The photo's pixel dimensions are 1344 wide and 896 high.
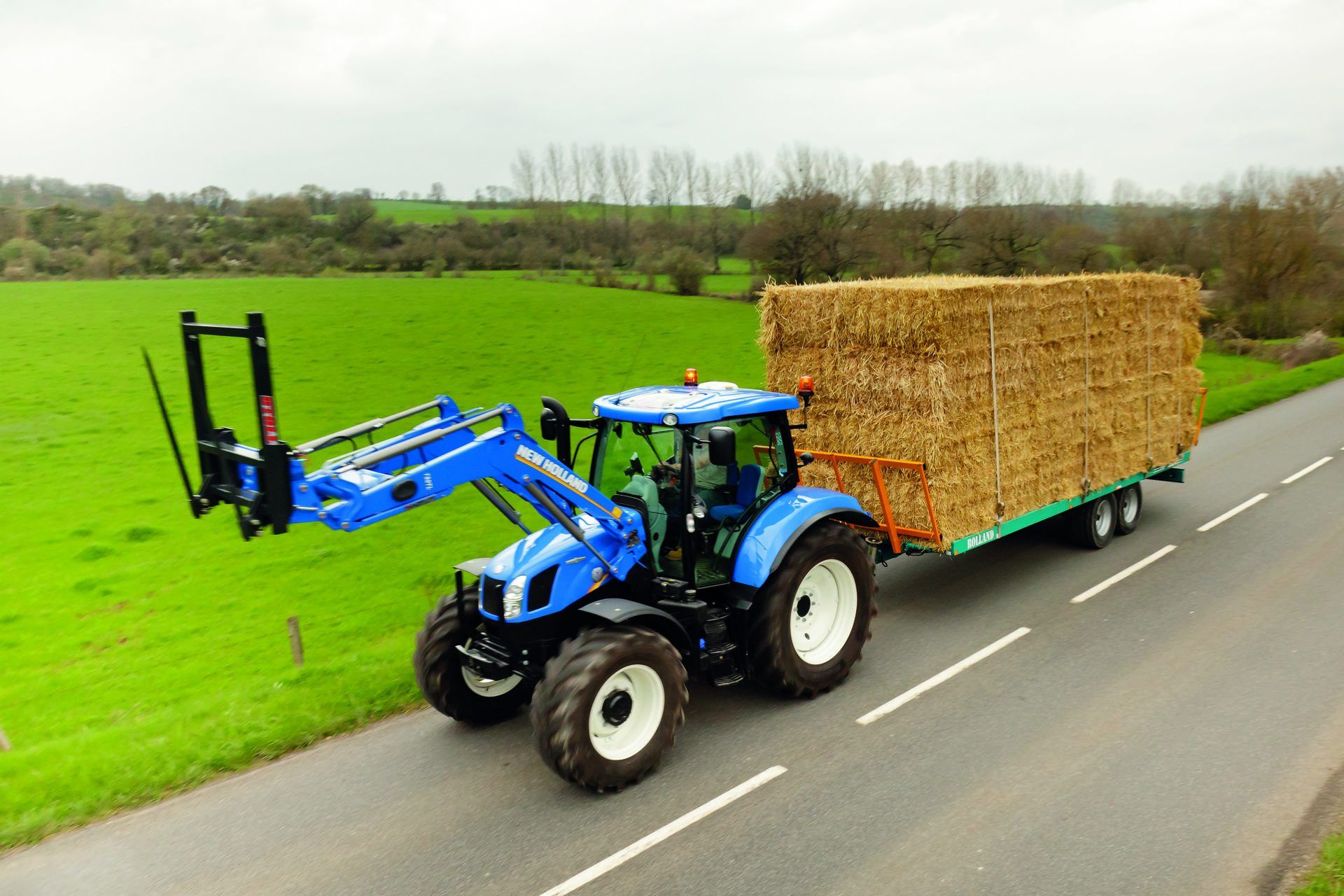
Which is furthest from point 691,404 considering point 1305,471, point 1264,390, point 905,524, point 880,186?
point 880,186

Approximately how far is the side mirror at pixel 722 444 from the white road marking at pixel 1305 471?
37.5 feet

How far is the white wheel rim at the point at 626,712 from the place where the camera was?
18.9 feet

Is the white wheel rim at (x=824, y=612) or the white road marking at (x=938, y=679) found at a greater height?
the white wheel rim at (x=824, y=612)

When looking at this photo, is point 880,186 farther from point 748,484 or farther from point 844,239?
point 748,484

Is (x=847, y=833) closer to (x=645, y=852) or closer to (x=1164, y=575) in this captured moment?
(x=645, y=852)

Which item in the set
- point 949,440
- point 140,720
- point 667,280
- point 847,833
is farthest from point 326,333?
point 847,833

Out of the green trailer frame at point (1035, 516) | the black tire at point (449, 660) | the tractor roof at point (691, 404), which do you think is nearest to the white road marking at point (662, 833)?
the black tire at point (449, 660)

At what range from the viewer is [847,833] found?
5.27m

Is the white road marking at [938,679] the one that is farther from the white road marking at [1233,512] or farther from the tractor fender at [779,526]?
the white road marking at [1233,512]

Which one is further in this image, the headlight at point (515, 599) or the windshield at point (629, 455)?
the windshield at point (629, 455)

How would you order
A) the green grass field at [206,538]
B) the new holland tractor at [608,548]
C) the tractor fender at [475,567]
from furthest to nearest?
the tractor fender at [475,567]
the green grass field at [206,538]
the new holland tractor at [608,548]

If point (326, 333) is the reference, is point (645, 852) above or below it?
below

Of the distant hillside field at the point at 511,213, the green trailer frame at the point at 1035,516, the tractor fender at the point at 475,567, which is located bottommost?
the green trailer frame at the point at 1035,516

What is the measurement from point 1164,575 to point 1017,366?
3.00 meters
